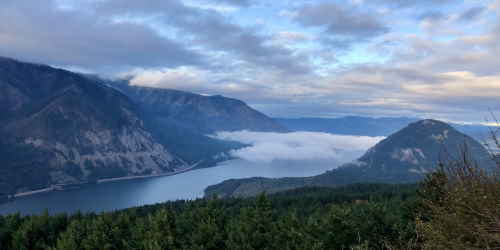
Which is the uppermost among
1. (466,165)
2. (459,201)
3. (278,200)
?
(466,165)

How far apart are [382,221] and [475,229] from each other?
1269 inches

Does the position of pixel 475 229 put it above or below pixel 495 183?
below

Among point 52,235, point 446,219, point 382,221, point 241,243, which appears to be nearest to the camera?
point 446,219

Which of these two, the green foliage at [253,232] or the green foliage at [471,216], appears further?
the green foliage at [253,232]

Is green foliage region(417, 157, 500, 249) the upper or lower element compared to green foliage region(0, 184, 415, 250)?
upper

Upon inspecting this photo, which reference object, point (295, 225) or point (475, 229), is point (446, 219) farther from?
point (295, 225)

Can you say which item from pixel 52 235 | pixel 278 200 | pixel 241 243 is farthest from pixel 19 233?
pixel 278 200

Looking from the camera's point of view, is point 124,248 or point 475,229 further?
point 124,248

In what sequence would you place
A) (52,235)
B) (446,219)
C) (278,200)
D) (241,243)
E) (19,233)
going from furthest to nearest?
(278,200) < (52,235) < (19,233) < (241,243) < (446,219)

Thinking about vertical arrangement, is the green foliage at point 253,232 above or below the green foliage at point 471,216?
below

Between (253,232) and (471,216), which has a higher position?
(471,216)

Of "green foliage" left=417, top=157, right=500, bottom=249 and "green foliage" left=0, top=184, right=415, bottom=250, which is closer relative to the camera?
"green foliage" left=417, top=157, right=500, bottom=249

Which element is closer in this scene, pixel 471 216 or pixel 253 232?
pixel 471 216

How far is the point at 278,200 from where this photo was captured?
163875 millimetres
